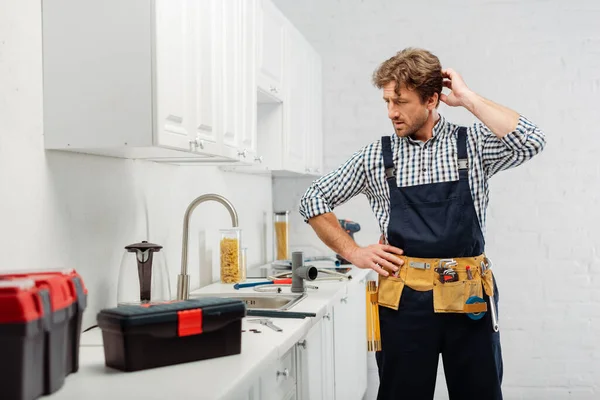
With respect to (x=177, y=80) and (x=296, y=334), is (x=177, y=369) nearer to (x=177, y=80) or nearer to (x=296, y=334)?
(x=296, y=334)

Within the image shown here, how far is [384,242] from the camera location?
2.56m

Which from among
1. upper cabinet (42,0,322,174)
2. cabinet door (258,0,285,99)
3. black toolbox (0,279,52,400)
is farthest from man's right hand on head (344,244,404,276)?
black toolbox (0,279,52,400)

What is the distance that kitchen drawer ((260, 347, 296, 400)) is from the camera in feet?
7.02

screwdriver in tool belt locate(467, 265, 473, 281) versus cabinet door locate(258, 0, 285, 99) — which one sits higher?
cabinet door locate(258, 0, 285, 99)

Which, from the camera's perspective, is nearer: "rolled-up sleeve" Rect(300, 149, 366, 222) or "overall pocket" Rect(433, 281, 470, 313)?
"overall pocket" Rect(433, 281, 470, 313)

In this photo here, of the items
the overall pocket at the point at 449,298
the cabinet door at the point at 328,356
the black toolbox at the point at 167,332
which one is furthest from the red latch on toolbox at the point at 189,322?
the cabinet door at the point at 328,356

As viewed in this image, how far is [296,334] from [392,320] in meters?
0.35

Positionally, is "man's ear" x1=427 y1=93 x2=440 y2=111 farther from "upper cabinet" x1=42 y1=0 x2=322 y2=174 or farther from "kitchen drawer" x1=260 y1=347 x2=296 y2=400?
"kitchen drawer" x1=260 y1=347 x2=296 y2=400

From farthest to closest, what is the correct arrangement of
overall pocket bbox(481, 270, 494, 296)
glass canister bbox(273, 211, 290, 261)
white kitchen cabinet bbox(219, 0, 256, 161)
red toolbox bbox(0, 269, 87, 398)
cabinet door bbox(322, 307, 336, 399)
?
glass canister bbox(273, 211, 290, 261), cabinet door bbox(322, 307, 336, 399), white kitchen cabinet bbox(219, 0, 256, 161), overall pocket bbox(481, 270, 494, 296), red toolbox bbox(0, 269, 87, 398)

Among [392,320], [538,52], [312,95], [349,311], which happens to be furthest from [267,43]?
[538,52]

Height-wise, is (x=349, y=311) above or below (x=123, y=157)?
below

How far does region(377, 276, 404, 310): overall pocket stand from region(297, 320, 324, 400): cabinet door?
34 centimetres

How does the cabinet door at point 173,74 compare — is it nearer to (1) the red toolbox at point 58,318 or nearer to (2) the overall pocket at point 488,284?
(1) the red toolbox at point 58,318

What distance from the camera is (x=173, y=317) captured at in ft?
5.44
